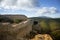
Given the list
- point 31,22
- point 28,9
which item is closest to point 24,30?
point 31,22

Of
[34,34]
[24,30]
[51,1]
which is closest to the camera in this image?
[24,30]

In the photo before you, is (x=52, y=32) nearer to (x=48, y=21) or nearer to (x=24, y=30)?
(x=48, y=21)

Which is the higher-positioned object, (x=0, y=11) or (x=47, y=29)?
(x=0, y=11)

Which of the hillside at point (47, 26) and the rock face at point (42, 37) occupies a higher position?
the hillside at point (47, 26)

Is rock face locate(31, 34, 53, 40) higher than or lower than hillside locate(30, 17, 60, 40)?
lower

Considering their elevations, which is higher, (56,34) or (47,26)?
(47,26)

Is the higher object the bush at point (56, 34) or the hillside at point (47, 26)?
the hillside at point (47, 26)

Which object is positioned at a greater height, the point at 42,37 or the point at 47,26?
the point at 47,26

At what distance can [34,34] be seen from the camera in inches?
101

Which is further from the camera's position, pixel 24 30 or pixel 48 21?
pixel 48 21

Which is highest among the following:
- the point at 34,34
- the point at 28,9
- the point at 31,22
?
the point at 28,9

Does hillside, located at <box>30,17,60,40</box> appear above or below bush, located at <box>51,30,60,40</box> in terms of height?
above

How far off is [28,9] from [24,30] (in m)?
0.46

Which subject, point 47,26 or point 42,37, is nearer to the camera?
point 42,37
